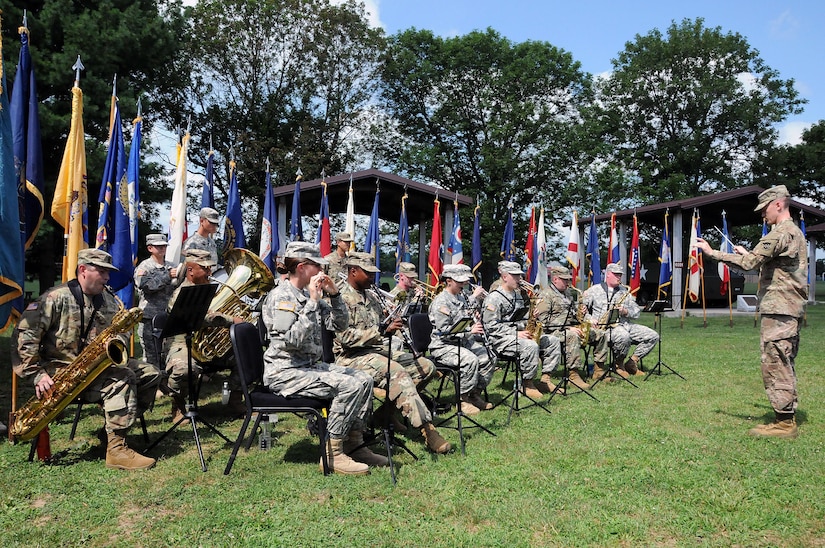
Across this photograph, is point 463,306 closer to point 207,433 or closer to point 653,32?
point 207,433

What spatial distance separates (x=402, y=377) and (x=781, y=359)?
399 centimetres

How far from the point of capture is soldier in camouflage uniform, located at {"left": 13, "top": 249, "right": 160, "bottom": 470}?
4.86 metres

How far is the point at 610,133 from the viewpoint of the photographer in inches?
1515

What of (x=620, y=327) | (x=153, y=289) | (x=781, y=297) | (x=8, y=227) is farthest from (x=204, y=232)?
(x=781, y=297)

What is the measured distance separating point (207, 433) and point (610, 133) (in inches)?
1487

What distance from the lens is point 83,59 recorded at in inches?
596

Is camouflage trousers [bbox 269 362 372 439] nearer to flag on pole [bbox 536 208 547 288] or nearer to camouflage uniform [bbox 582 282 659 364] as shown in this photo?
camouflage uniform [bbox 582 282 659 364]

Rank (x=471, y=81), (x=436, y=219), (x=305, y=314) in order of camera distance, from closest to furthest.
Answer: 1. (x=305, y=314)
2. (x=436, y=219)
3. (x=471, y=81)

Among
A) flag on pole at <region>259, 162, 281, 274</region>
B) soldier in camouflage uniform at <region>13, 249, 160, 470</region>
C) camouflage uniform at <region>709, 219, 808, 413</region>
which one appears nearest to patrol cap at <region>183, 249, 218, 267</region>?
soldier in camouflage uniform at <region>13, 249, 160, 470</region>

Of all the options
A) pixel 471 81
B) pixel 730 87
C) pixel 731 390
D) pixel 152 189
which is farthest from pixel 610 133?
pixel 731 390

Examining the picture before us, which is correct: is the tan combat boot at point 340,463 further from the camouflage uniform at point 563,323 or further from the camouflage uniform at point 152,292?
the camouflage uniform at point 563,323

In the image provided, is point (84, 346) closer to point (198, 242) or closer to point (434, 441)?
point (198, 242)

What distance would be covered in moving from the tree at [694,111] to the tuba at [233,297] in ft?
110

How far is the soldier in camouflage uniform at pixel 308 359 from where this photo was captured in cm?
475
